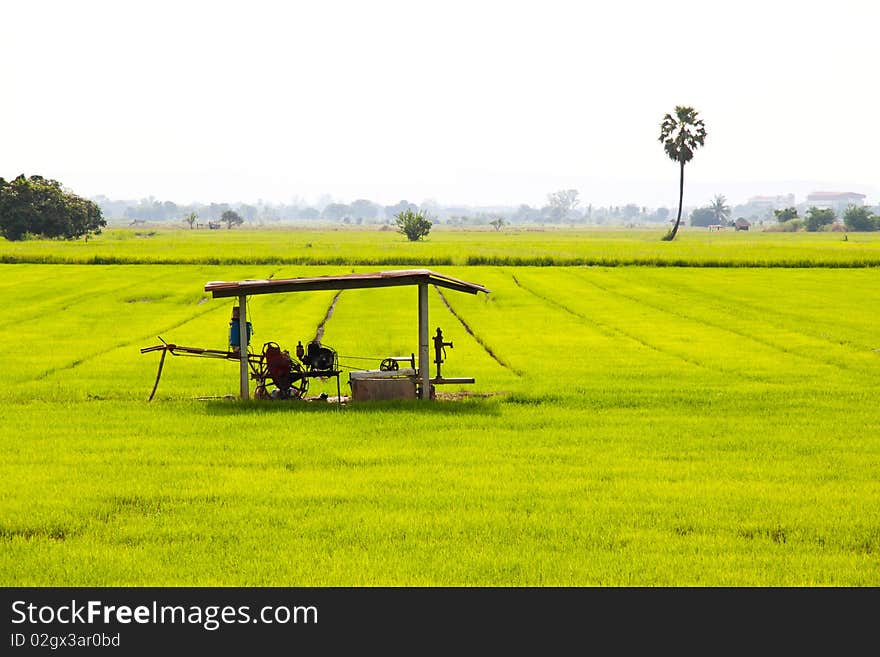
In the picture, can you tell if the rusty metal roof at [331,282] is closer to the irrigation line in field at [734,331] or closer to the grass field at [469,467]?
the grass field at [469,467]

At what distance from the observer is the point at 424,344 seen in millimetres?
20875

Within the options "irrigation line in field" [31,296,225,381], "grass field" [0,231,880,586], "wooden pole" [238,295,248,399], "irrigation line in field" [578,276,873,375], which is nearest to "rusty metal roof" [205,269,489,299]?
"wooden pole" [238,295,248,399]

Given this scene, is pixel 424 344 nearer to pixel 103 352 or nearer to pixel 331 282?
pixel 331 282

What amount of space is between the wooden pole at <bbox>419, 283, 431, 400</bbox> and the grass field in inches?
16.0

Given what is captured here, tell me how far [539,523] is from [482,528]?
0.72 metres

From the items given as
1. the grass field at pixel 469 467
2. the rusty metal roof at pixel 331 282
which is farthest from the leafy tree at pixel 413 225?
the rusty metal roof at pixel 331 282

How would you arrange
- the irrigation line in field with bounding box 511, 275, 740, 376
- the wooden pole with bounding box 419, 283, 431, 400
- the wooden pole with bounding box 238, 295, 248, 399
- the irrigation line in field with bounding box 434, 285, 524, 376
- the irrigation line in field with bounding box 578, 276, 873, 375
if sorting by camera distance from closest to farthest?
the wooden pole with bounding box 419, 283, 431, 400, the wooden pole with bounding box 238, 295, 248, 399, the irrigation line in field with bounding box 511, 275, 740, 376, the irrigation line in field with bounding box 434, 285, 524, 376, the irrigation line in field with bounding box 578, 276, 873, 375

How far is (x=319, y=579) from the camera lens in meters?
10.6

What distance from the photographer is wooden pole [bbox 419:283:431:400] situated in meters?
20.9

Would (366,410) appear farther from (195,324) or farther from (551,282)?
(551,282)

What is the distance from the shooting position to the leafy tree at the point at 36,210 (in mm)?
116625

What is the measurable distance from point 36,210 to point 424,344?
10821 centimetres

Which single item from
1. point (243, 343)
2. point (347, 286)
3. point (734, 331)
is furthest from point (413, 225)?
point (347, 286)

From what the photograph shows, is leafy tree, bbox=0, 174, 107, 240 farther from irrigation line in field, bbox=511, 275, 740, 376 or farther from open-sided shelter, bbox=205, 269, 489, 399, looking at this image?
open-sided shelter, bbox=205, 269, 489, 399
